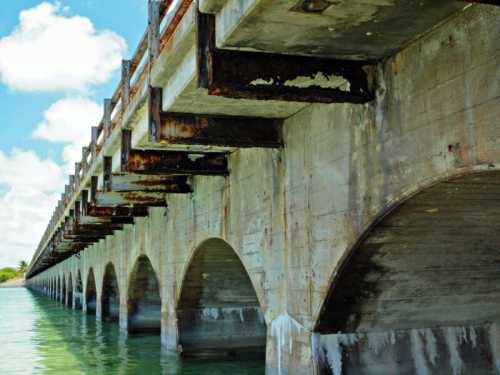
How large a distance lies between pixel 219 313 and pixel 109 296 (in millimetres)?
14178

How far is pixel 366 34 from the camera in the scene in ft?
17.4

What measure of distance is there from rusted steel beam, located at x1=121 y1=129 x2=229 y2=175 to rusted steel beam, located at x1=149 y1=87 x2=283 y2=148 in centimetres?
208

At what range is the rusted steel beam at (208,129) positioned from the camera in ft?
25.3

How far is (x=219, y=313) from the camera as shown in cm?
1405

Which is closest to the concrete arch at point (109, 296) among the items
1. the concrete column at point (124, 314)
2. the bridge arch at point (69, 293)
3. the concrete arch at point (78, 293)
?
the concrete column at point (124, 314)

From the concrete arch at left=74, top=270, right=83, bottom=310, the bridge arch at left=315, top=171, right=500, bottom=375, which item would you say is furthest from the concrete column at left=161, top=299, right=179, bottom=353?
the concrete arch at left=74, top=270, right=83, bottom=310

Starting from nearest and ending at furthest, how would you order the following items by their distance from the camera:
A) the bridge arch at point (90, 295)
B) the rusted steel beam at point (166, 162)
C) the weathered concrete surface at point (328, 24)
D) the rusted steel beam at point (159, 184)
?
the weathered concrete surface at point (328, 24)
the rusted steel beam at point (166, 162)
the rusted steel beam at point (159, 184)
the bridge arch at point (90, 295)

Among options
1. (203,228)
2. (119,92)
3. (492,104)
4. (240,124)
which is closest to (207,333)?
(203,228)

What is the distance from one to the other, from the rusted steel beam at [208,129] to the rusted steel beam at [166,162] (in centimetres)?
208

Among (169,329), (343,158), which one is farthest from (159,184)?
(343,158)

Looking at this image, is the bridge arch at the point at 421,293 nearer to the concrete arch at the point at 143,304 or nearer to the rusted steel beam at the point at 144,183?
the rusted steel beam at the point at 144,183

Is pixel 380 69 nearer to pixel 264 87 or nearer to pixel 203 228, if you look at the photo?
pixel 264 87

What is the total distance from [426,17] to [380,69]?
101 centimetres

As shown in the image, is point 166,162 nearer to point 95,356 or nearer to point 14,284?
point 95,356
